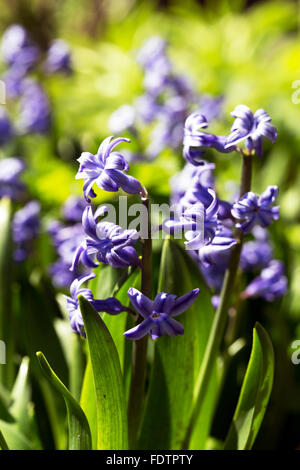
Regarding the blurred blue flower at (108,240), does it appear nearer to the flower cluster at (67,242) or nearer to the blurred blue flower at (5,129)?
the flower cluster at (67,242)

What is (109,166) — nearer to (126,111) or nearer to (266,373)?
(266,373)

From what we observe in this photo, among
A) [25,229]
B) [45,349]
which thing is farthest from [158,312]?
[25,229]

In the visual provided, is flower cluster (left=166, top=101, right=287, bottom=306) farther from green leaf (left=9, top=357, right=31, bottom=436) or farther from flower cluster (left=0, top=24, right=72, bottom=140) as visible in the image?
flower cluster (left=0, top=24, right=72, bottom=140)

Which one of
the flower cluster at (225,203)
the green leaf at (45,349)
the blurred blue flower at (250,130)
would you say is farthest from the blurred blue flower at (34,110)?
the blurred blue flower at (250,130)

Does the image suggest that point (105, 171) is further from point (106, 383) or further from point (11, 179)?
point (11, 179)

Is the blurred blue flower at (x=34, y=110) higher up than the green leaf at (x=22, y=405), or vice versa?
the blurred blue flower at (x=34, y=110)

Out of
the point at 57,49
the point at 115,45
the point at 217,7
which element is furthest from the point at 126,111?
the point at 217,7
